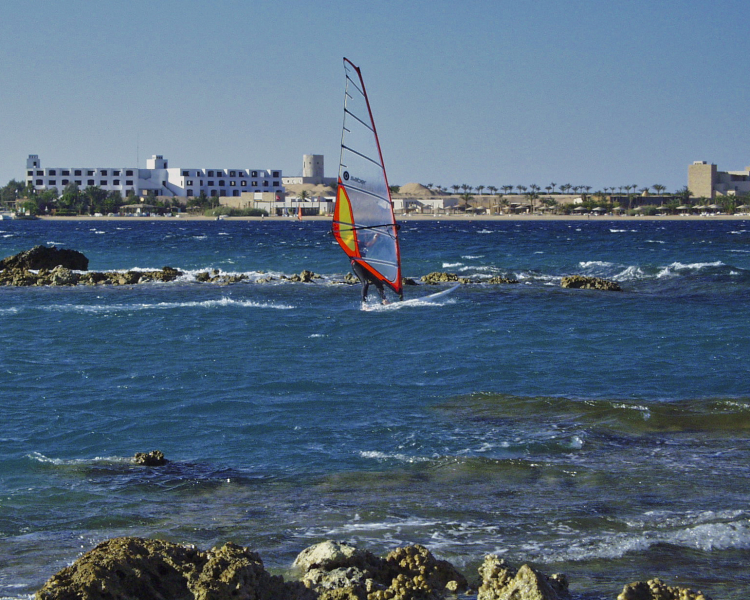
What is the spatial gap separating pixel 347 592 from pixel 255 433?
6.84 metres

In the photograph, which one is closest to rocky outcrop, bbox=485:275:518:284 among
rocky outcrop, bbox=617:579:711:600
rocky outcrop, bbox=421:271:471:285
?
rocky outcrop, bbox=421:271:471:285

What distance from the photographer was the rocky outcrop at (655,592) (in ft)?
21.6

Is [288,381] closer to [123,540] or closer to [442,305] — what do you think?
[123,540]

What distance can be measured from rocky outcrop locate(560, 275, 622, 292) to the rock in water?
2365 centimetres

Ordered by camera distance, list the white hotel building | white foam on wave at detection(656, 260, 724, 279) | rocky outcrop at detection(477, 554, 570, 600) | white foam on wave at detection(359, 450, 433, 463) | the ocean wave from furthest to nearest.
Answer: the white hotel building < white foam on wave at detection(656, 260, 724, 279) < white foam on wave at detection(359, 450, 433, 463) < the ocean wave < rocky outcrop at detection(477, 554, 570, 600)

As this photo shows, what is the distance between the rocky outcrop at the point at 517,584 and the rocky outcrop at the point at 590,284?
27.8 meters

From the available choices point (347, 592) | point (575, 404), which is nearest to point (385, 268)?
point (575, 404)

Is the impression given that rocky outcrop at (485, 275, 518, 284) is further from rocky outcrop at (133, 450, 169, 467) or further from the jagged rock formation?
the jagged rock formation

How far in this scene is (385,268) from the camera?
75.0 feet

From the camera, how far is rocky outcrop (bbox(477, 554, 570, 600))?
658 centimetres

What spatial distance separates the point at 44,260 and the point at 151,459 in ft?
112

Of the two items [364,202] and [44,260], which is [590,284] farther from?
[44,260]

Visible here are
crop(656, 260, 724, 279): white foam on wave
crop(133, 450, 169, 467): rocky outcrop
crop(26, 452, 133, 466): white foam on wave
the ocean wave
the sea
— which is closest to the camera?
the ocean wave

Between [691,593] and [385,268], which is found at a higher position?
[385,268]
